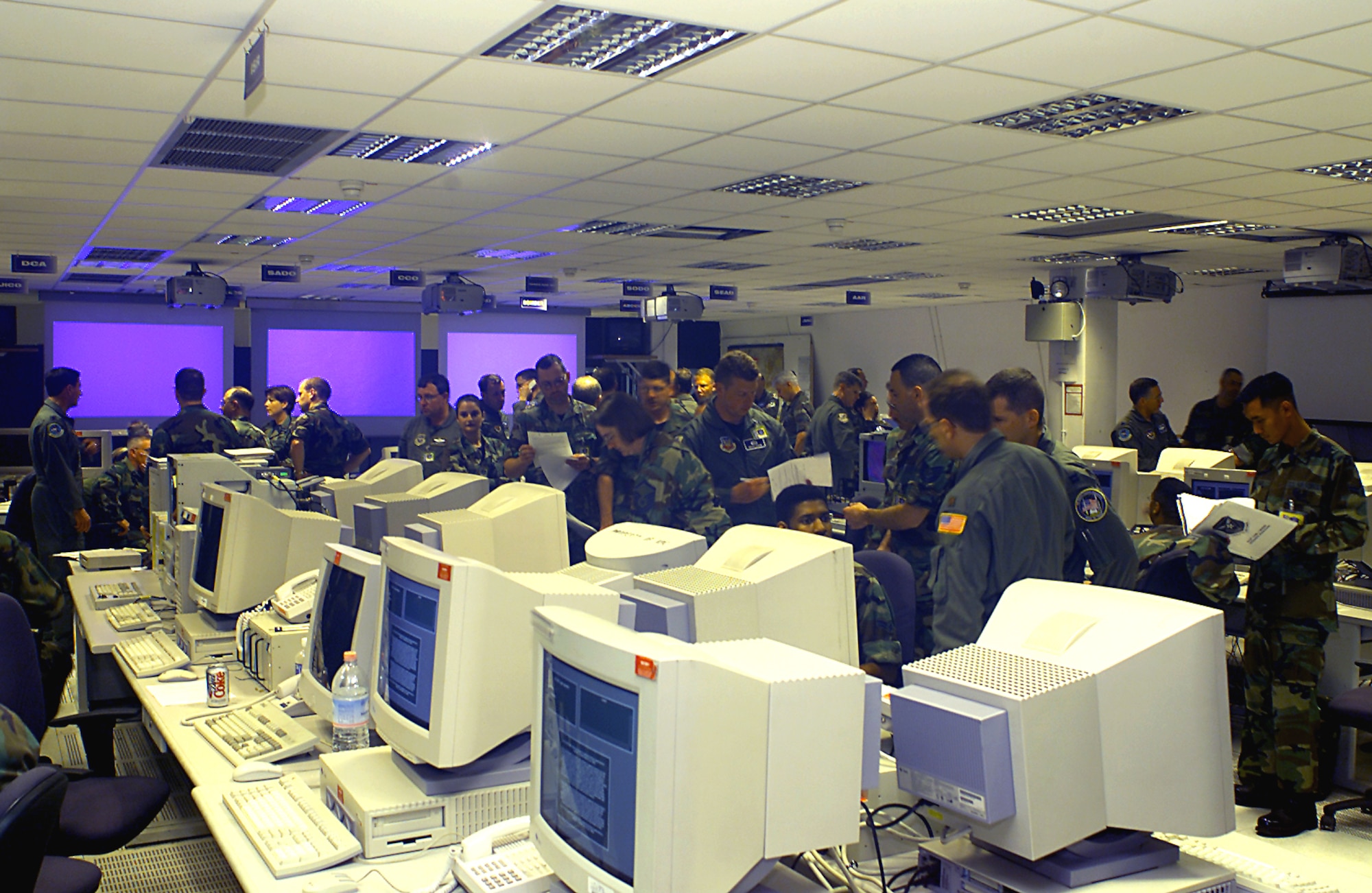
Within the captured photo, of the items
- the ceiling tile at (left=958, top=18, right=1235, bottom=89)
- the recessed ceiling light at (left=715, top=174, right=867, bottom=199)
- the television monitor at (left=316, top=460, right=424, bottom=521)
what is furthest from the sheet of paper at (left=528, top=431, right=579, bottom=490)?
the ceiling tile at (left=958, top=18, right=1235, bottom=89)

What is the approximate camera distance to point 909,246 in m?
8.48

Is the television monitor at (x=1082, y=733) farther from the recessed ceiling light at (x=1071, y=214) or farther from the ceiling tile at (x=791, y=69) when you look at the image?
the recessed ceiling light at (x=1071, y=214)

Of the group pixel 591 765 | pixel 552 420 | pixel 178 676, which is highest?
pixel 552 420

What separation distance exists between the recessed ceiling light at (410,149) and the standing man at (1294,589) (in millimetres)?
3474

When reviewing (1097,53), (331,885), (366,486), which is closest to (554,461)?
(366,486)

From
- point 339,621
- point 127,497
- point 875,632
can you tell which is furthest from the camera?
point 127,497

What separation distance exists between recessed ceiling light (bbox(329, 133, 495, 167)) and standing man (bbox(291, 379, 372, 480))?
8.64ft

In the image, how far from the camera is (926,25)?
3.17m

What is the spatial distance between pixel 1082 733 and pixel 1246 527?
2.50m

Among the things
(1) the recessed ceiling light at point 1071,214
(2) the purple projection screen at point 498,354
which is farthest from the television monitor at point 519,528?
(2) the purple projection screen at point 498,354

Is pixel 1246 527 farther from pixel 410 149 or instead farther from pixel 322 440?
pixel 322 440

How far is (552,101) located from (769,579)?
2.51 m

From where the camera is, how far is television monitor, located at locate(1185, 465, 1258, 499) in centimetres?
522

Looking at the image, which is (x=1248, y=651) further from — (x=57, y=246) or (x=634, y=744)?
(x=57, y=246)
